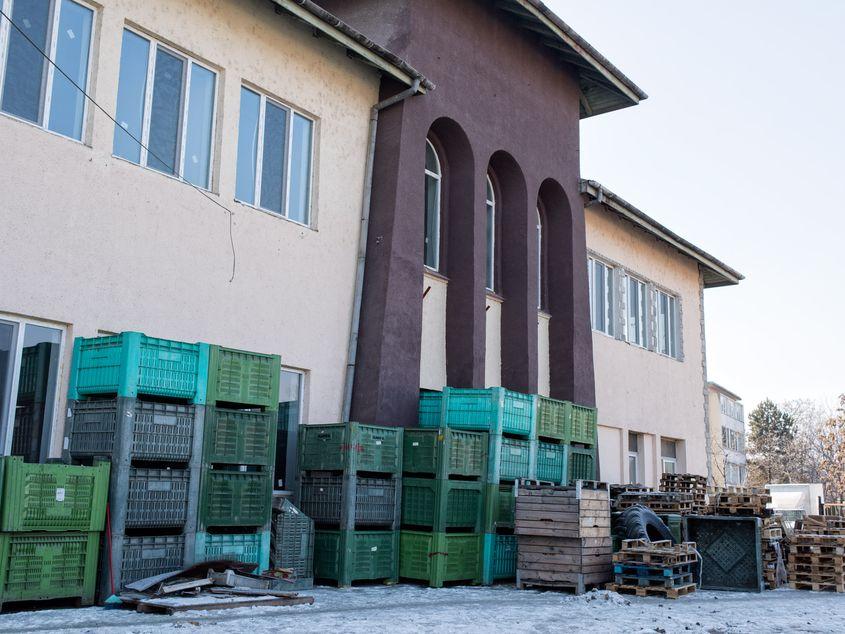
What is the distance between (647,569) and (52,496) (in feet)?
24.5

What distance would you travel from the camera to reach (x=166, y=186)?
38.7 ft

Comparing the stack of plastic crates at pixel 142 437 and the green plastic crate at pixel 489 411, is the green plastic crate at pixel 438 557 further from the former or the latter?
the stack of plastic crates at pixel 142 437

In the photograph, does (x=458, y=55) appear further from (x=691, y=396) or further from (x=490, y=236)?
(x=691, y=396)

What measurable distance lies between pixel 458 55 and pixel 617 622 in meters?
10.4

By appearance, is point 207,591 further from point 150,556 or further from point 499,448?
point 499,448

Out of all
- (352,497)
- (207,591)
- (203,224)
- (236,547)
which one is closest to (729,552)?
(352,497)

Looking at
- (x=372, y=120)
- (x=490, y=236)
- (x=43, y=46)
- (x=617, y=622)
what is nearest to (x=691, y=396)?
(x=490, y=236)

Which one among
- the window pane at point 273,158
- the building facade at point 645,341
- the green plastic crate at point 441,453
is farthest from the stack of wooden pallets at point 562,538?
the building facade at point 645,341

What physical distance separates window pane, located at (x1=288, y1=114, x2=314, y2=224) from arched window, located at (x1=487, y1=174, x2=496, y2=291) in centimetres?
484

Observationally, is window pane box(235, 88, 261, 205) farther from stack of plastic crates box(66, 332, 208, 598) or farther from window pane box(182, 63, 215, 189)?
stack of plastic crates box(66, 332, 208, 598)

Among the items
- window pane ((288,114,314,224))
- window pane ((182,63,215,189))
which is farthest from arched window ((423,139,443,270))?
window pane ((182,63,215,189))

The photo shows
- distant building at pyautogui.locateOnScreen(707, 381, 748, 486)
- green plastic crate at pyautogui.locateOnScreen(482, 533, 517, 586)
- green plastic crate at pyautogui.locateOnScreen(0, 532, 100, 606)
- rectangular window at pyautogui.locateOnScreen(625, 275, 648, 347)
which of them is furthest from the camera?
distant building at pyautogui.locateOnScreen(707, 381, 748, 486)

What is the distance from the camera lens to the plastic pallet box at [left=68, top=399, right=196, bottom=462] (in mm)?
9492

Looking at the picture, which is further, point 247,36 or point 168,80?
point 247,36
